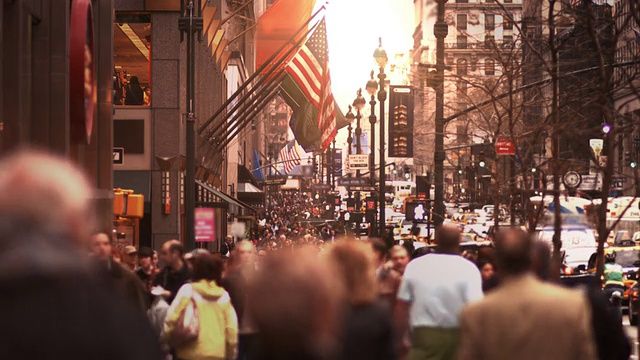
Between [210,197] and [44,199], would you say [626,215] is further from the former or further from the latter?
[44,199]

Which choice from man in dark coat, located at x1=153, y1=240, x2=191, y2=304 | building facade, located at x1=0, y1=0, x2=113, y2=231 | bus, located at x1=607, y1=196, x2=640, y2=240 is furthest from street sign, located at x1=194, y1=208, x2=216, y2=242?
bus, located at x1=607, y1=196, x2=640, y2=240

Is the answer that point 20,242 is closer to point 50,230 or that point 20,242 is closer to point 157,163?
point 50,230

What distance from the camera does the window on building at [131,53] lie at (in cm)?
3356

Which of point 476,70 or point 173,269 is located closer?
point 173,269

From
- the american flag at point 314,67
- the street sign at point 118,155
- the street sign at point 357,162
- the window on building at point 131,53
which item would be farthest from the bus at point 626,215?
the street sign at point 118,155

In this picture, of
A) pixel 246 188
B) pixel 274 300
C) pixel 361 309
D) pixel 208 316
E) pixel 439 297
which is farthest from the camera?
pixel 246 188

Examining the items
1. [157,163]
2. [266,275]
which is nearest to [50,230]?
[266,275]

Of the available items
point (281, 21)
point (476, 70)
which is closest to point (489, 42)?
point (281, 21)

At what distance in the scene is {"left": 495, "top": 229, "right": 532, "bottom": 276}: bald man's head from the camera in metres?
6.23

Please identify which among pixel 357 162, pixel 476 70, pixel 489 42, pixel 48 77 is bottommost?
pixel 357 162

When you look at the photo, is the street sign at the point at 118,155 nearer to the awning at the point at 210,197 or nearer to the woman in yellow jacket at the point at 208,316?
the awning at the point at 210,197

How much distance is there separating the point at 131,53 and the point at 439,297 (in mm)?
29343

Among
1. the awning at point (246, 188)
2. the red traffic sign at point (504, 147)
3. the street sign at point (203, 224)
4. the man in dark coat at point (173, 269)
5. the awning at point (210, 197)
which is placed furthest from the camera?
the awning at point (246, 188)

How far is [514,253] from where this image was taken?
20.5 ft
